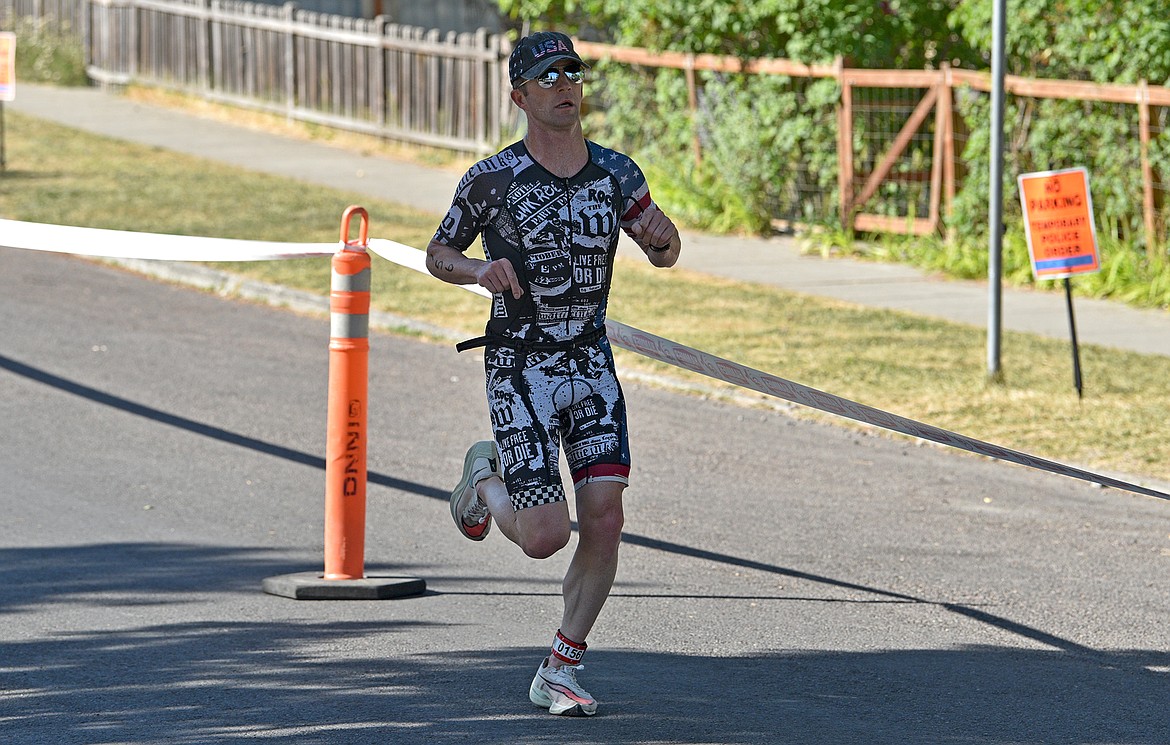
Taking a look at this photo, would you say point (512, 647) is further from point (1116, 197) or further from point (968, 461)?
point (1116, 197)

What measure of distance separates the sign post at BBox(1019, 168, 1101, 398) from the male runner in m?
5.68

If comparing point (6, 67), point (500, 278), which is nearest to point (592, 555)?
point (500, 278)

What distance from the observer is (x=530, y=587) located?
6.48 metres

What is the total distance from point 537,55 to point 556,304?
0.71m

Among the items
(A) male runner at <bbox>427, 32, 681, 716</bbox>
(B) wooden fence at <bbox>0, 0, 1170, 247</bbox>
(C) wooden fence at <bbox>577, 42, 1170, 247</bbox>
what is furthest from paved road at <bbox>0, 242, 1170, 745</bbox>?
(B) wooden fence at <bbox>0, 0, 1170, 247</bbox>

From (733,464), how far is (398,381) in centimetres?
269

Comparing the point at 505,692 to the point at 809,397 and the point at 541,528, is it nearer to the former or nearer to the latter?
the point at 541,528

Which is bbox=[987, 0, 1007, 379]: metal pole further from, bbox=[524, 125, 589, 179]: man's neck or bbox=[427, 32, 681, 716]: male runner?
bbox=[524, 125, 589, 179]: man's neck

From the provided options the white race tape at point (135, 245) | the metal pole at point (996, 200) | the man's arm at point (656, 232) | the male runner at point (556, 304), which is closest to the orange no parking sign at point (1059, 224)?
the metal pole at point (996, 200)

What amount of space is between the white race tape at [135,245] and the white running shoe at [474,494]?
1.43m

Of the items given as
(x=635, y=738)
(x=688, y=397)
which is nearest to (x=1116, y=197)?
(x=688, y=397)

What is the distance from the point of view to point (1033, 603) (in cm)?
631

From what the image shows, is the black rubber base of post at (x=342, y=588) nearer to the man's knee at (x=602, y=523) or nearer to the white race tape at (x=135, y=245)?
the white race tape at (x=135, y=245)

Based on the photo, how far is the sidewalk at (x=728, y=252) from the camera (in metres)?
12.6
